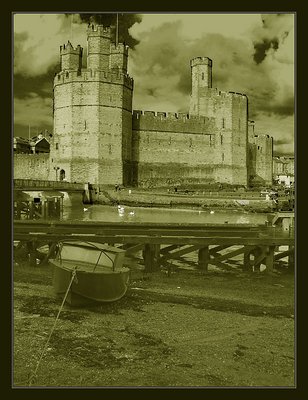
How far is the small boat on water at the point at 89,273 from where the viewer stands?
5520 millimetres

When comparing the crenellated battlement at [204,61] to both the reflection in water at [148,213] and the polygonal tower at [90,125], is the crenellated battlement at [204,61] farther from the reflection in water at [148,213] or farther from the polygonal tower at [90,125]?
the polygonal tower at [90,125]

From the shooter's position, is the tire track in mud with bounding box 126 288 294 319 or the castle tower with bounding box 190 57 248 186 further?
the castle tower with bounding box 190 57 248 186

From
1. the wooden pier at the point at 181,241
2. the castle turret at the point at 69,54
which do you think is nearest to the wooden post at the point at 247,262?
the wooden pier at the point at 181,241

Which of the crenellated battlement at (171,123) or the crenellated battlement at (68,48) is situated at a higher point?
the crenellated battlement at (171,123)

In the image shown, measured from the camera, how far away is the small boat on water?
5.52m

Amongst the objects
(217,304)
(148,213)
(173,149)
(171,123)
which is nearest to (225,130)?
(171,123)

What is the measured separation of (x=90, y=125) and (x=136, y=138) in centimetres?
386

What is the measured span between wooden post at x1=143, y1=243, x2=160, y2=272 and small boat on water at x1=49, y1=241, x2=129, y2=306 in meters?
1.24

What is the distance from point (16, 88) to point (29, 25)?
2.05 ft

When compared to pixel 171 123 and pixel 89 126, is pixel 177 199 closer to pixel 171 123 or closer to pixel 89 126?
pixel 89 126

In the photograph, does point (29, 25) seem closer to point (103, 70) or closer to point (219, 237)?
point (219, 237)

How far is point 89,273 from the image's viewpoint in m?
5.49

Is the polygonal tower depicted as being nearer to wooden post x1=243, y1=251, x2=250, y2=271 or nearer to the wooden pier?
the wooden pier

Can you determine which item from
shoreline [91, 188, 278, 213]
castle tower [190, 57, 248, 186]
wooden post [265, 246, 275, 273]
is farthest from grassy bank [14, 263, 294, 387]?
castle tower [190, 57, 248, 186]
